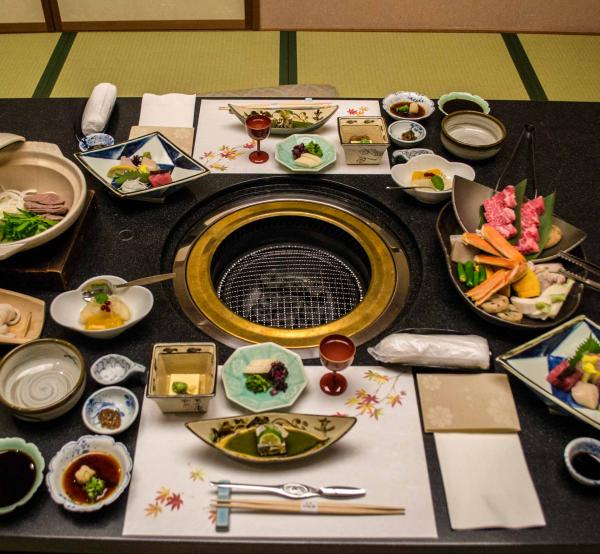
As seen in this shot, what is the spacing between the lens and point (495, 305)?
2.40 metres

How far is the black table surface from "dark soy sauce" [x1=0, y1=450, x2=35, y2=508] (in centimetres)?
5

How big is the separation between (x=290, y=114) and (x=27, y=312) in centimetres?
169

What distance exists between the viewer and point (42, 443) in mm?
2066

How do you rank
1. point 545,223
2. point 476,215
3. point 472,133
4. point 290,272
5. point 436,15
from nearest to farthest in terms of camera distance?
point 545,223
point 476,215
point 290,272
point 472,133
point 436,15

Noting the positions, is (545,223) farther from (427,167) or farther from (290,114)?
(290,114)

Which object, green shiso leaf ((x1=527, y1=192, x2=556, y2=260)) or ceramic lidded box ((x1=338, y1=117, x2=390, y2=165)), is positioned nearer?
green shiso leaf ((x1=527, y1=192, x2=556, y2=260))

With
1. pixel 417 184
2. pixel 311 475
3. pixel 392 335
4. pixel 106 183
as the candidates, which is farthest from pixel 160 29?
pixel 311 475

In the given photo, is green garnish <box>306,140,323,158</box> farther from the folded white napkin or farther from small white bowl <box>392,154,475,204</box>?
the folded white napkin

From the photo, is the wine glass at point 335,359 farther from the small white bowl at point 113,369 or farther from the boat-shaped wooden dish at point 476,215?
the boat-shaped wooden dish at point 476,215

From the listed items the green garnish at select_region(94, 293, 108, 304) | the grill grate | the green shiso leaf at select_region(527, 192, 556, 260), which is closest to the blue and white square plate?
the grill grate

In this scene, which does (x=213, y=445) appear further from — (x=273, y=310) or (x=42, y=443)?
(x=273, y=310)

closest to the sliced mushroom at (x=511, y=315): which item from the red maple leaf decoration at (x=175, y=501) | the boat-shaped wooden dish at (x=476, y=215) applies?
the boat-shaped wooden dish at (x=476, y=215)

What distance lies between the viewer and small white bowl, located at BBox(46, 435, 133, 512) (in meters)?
1.87

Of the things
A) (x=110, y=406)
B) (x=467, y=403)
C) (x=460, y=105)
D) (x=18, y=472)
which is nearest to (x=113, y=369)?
(x=110, y=406)
